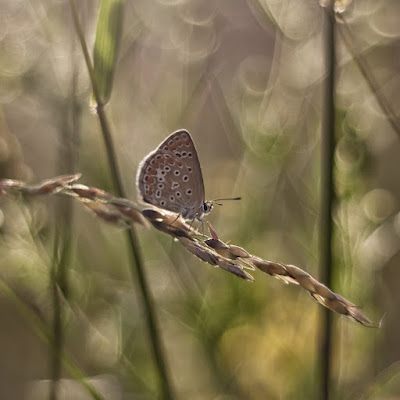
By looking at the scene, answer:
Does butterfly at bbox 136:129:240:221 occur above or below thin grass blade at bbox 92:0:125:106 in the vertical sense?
below

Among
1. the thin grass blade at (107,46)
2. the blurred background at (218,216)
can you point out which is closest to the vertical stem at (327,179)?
the blurred background at (218,216)

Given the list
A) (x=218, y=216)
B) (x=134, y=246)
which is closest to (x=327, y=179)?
(x=134, y=246)

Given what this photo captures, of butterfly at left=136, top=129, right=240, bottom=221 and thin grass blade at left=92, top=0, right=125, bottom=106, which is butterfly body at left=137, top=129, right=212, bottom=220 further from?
thin grass blade at left=92, top=0, right=125, bottom=106

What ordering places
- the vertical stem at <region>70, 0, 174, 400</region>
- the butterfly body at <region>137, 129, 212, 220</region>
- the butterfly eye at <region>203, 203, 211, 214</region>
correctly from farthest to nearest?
the butterfly eye at <region>203, 203, 211, 214</region>
the butterfly body at <region>137, 129, 212, 220</region>
the vertical stem at <region>70, 0, 174, 400</region>

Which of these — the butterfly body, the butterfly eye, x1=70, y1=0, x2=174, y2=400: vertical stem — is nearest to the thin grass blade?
x1=70, y1=0, x2=174, y2=400: vertical stem

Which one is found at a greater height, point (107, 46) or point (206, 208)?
point (107, 46)

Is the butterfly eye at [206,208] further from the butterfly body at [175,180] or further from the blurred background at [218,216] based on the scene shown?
the blurred background at [218,216]

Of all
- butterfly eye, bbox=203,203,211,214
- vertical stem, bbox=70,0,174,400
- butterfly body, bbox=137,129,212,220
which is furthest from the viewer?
butterfly eye, bbox=203,203,211,214

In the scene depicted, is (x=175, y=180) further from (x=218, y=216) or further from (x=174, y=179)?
(x=218, y=216)

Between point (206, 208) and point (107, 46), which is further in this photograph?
point (206, 208)
